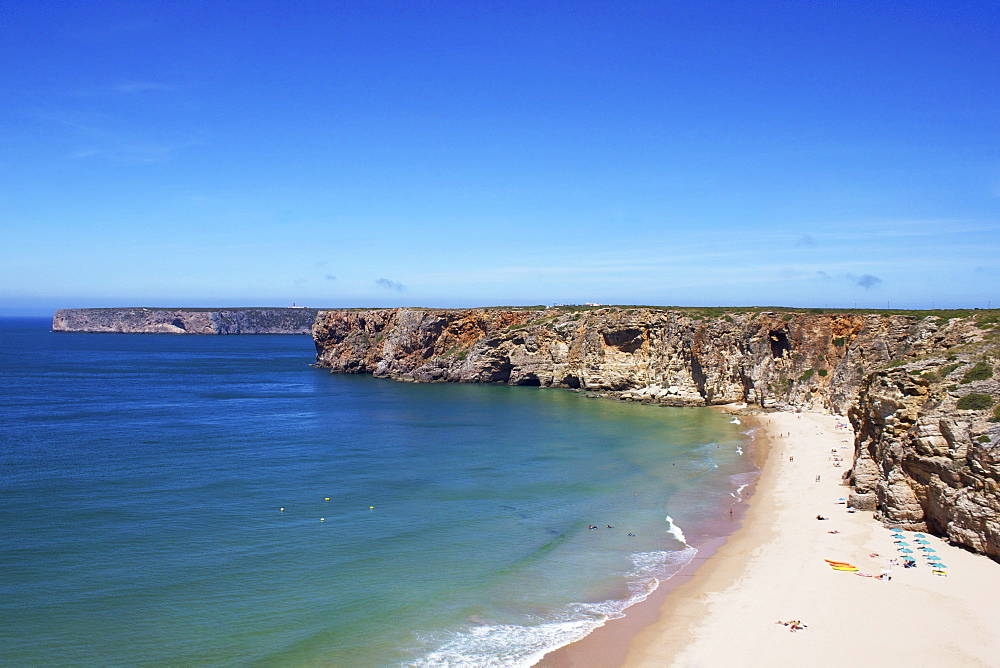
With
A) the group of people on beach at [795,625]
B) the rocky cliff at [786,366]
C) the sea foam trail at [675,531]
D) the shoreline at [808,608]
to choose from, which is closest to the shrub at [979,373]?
the rocky cliff at [786,366]

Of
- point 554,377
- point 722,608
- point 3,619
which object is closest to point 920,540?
point 722,608

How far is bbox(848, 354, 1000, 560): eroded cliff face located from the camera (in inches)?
1042

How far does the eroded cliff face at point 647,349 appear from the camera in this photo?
212 feet

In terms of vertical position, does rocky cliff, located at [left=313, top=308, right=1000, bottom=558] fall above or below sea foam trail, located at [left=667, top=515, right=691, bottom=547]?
above

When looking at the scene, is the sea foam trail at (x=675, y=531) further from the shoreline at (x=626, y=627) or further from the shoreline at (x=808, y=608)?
the shoreline at (x=808, y=608)

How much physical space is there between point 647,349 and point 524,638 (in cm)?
6099

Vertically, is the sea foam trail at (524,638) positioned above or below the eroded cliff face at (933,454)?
below

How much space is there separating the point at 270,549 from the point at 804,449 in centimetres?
3870

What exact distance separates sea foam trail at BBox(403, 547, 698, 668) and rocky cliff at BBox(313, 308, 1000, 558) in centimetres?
1363

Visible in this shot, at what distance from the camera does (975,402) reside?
1115 inches

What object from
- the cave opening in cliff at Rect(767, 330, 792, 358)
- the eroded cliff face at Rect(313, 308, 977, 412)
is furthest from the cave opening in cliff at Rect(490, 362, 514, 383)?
the cave opening in cliff at Rect(767, 330, 792, 358)

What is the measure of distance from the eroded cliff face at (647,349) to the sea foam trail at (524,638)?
29468 mm

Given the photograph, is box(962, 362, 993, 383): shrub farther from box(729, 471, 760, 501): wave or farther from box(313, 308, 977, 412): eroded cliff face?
box(729, 471, 760, 501): wave

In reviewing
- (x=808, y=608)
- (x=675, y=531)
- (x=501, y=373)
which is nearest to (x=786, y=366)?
(x=501, y=373)
